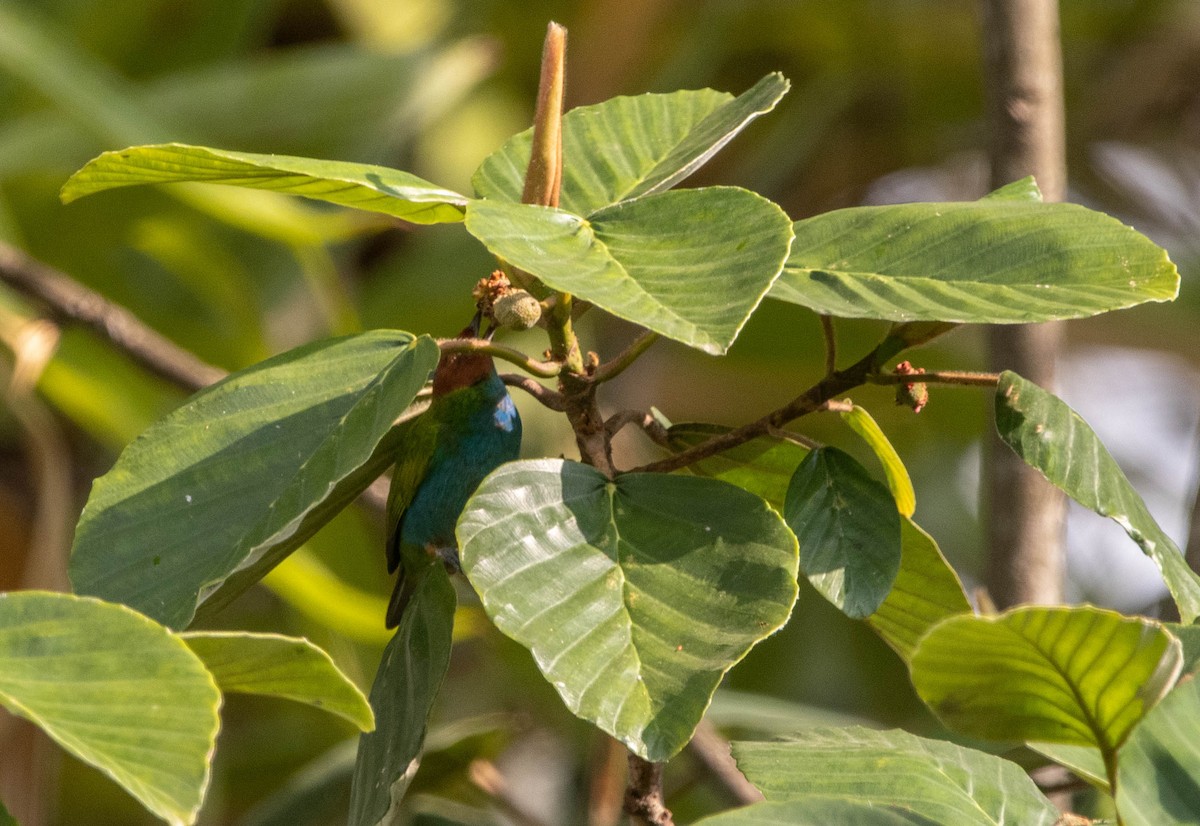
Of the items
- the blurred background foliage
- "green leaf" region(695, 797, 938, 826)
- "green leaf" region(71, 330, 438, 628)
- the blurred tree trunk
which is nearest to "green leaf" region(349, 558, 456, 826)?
"green leaf" region(71, 330, 438, 628)

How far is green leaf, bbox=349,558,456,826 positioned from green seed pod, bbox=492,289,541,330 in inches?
6.3

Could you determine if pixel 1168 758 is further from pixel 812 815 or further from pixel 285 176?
pixel 285 176

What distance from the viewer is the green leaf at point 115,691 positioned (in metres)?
0.51

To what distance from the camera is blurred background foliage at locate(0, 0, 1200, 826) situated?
2.18 metres

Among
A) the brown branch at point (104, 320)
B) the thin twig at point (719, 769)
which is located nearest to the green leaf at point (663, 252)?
the thin twig at point (719, 769)

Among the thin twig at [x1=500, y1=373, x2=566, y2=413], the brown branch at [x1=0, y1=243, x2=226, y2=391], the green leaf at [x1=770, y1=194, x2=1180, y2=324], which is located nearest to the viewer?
the green leaf at [x1=770, y1=194, x2=1180, y2=324]

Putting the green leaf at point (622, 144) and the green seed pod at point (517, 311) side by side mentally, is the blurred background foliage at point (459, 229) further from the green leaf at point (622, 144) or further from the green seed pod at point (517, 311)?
the green seed pod at point (517, 311)

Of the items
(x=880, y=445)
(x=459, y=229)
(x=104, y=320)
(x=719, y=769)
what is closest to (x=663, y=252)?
(x=880, y=445)

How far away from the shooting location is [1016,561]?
4.55 feet

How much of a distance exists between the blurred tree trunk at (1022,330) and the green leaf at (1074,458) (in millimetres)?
689

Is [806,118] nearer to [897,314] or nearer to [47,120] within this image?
[47,120]

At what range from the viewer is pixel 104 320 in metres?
1.62

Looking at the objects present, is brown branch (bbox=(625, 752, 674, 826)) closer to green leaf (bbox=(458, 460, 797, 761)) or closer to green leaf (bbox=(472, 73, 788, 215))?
green leaf (bbox=(458, 460, 797, 761))

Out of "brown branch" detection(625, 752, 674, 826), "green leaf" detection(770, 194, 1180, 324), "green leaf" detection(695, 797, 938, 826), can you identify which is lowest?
"brown branch" detection(625, 752, 674, 826)
